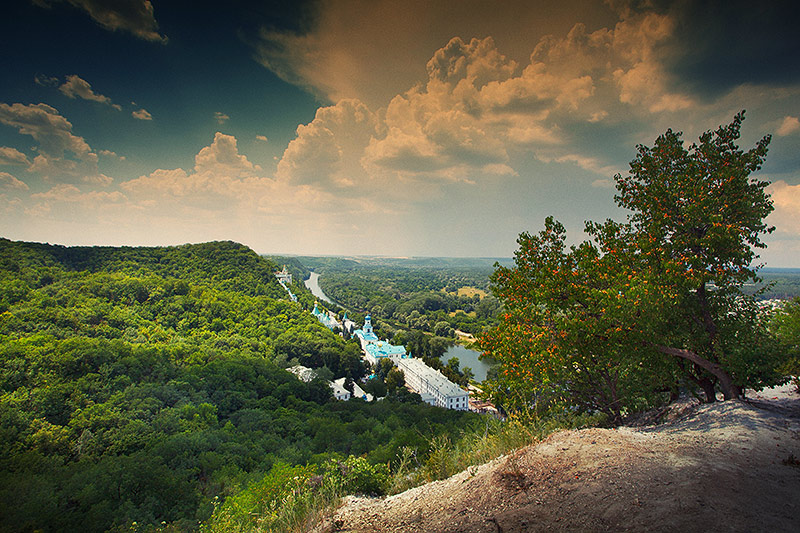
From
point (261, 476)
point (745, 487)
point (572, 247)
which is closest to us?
point (745, 487)

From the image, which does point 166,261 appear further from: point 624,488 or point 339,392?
point 624,488

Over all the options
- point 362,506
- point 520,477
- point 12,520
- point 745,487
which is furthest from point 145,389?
point 745,487

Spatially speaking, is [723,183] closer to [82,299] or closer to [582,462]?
[582,462]

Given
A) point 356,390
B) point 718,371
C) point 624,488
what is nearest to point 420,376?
point 356,390

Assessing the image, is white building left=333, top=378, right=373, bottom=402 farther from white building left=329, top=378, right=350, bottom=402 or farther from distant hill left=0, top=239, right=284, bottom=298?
distant hill left=0, top=239, right=284, bottom=298

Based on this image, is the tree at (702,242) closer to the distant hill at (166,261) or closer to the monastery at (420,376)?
the monastery at (420,376)

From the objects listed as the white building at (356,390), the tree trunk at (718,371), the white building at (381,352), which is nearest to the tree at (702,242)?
the tree trunk at (718,371)

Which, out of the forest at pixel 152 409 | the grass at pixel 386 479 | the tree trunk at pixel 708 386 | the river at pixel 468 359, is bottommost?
the river at pixel 468 359
